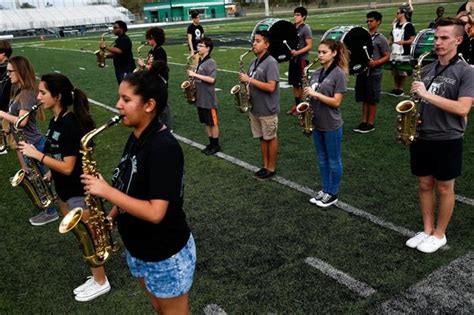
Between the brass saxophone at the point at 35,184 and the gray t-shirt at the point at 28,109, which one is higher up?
the gray t-shirt at the point at 28,109

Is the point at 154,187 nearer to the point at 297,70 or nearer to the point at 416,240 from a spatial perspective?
the point at 416,240

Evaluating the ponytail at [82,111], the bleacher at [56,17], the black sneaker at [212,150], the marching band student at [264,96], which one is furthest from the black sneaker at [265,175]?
the bleacher at [56,17]

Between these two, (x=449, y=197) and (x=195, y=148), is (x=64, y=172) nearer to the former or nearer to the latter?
(x=449, y=197)

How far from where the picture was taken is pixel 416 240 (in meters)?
4.17

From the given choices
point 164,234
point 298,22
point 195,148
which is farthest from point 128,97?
point 298,22

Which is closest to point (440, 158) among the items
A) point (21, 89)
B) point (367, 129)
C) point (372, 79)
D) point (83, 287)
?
point (83, 287)

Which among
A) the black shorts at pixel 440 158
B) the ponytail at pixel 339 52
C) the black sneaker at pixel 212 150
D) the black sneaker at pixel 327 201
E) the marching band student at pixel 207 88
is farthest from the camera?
the black sneaker at pixel 212 150

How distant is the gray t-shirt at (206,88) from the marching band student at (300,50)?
250 centimetres

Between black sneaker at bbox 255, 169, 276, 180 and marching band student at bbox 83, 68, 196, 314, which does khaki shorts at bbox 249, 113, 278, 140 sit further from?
marching band student at bbox 83, 68, 196, 314

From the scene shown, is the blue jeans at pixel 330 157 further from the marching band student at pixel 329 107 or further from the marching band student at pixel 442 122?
the marching band student at pixel 442 122

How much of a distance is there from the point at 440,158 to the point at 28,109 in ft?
14.0

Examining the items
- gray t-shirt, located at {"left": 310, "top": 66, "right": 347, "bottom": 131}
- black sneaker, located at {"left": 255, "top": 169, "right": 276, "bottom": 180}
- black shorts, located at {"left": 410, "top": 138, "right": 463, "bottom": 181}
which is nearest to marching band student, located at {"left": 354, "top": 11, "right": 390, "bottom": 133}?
black sneaker, located at {"left": 255, "top": 169, "right": 276, "bottom": 180}

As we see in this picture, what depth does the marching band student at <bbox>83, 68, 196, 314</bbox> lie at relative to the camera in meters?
2.20

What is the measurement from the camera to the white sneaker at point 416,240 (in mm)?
4145
